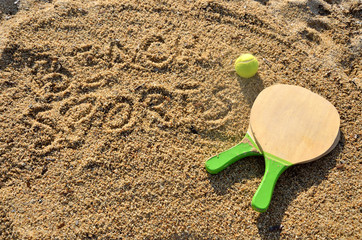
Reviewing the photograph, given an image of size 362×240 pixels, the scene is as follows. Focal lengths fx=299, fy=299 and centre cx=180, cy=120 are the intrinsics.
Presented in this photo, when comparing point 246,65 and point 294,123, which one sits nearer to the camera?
point 294,123

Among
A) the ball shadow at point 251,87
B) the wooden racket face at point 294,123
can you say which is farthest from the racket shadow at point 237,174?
the ball shadow at point 251,87

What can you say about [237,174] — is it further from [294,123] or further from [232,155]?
[294,123]

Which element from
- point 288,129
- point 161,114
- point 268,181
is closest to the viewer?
point 268,181

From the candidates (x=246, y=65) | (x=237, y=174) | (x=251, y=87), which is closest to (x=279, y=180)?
(x=237, y=174)

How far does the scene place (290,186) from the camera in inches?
64.6

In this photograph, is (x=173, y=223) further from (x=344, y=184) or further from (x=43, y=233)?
(x=344, y=184)

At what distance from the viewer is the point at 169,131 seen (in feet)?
5.75

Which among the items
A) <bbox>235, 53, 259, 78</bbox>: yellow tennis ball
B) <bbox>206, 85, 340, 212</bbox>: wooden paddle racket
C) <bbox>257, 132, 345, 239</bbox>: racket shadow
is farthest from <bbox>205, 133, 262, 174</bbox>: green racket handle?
<bbox>235, 53, 259, 78</bbox>: yellow tennis ball

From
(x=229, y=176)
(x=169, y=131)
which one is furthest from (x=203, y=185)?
(x=169, y=131)

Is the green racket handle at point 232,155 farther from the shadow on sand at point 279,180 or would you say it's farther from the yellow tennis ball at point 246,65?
the yellow tennis ball at point 246,65

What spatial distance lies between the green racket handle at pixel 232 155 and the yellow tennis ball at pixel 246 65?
0.44m

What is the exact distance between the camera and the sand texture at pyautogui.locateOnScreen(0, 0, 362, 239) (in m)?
1.57

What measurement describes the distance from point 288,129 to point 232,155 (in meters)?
0.35

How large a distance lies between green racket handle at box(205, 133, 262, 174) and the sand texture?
65 mm
